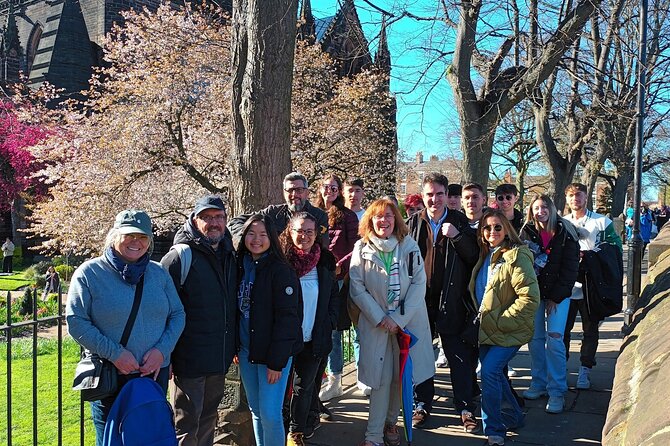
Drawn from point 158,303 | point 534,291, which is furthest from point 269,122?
point 534,291

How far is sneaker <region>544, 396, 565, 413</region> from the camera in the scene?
5.17 meters

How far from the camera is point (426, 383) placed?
5125 millimetres

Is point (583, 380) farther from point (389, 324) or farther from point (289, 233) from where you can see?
point (289, 233)

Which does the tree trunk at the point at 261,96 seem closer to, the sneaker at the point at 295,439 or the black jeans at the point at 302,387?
the black jeans at the point at 302,387

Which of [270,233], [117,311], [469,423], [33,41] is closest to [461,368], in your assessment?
[469,423]

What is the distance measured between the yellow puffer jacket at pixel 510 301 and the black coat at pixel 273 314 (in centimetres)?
152

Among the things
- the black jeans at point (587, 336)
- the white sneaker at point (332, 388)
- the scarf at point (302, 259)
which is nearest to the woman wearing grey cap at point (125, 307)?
the scarf at point (302, 259)

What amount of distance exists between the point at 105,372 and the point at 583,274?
4.32m

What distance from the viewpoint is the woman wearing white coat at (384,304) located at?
4430mm

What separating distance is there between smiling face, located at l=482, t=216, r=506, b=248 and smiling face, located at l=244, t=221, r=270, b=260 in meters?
1.80

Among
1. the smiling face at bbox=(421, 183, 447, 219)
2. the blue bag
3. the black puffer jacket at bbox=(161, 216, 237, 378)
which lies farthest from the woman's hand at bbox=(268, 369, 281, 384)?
the smiling face at bbox=(421, 183, 447, 219)

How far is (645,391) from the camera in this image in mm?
2279

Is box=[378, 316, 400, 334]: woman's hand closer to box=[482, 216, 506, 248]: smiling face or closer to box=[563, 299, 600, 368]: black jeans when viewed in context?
box=[482, 216, 506, 248]: smiling face

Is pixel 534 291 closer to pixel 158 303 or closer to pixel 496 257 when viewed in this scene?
pixel 496 257
